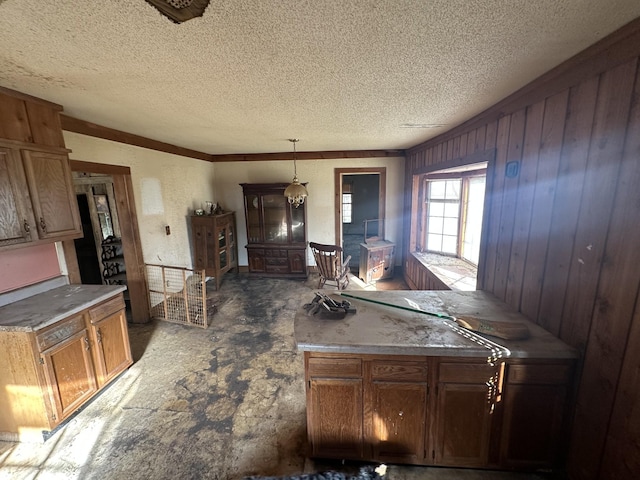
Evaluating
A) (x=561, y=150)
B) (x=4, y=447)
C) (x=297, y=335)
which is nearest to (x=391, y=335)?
(x=297, y=335)

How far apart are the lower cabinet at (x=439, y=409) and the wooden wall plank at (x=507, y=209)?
0.75 m

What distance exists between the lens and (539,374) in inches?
54.1

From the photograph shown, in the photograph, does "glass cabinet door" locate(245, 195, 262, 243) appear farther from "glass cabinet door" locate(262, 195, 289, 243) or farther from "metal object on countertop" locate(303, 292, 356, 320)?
"metal object on countertop" locate(303, 292, 356, 320)

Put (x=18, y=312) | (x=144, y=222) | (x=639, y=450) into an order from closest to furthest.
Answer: (x=639, y=450), (x=18, y=312), (x=144, y=222)

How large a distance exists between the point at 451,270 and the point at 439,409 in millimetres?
2101

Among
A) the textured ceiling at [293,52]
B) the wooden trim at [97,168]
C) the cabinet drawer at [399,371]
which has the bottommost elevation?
the cabinet drawer at [399,371]

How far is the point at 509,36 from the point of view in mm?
1126

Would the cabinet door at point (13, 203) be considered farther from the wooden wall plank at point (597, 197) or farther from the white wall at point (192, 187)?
the wooden wall plank at point (597, 197)

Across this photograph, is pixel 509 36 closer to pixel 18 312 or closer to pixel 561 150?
pixel 561 150

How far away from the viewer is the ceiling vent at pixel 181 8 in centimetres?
86

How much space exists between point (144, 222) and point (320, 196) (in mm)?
2875

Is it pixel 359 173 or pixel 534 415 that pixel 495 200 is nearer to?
pixel 534 415

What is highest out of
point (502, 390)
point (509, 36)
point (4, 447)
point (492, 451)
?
point (509, 36)

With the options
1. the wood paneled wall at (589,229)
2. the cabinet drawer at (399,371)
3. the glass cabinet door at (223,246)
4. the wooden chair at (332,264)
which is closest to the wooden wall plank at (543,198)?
the wood paneled wall at (589,229)
